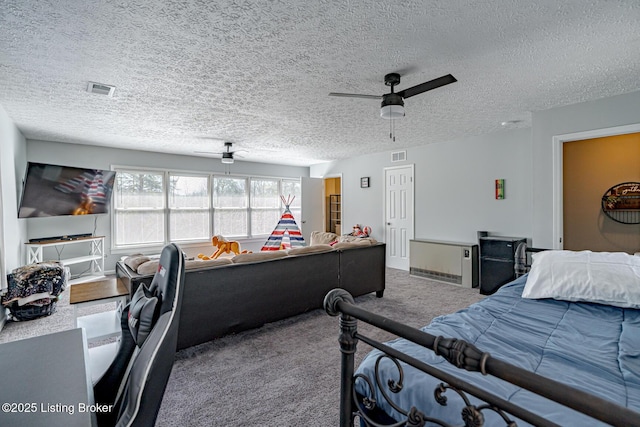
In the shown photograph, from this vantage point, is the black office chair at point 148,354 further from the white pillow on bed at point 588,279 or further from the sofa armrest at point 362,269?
the sofa armrest at point 362,269

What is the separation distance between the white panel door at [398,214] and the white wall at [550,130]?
2.59 meters

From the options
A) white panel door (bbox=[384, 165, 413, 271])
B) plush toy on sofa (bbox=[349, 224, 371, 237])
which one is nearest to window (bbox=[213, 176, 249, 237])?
plush toy on sofa (bbox=[349, 224, 371, 237])

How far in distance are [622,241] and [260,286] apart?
4.57 m

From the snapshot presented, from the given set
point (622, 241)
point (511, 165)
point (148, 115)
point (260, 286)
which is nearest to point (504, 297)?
point (260, 286)

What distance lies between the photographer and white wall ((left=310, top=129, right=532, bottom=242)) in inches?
187

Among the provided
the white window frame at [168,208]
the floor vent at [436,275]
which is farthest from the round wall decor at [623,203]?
the white window frame at [168,208]

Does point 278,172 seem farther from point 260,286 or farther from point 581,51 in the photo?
point 581,51

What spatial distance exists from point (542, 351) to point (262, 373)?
6.17 feet

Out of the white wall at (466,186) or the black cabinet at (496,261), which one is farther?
the white wall at (466,186)

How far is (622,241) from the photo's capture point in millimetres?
3842

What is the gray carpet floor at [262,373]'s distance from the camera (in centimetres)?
190

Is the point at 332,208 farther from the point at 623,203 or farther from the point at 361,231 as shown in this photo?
the point at 623,203

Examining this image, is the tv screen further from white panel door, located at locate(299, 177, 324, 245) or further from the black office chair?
the black office chair

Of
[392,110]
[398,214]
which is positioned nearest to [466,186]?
[398,214]
